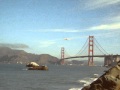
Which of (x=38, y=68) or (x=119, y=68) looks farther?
(x=38, y=68)

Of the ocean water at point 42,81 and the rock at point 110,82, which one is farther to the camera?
the ocean water at point 42,81

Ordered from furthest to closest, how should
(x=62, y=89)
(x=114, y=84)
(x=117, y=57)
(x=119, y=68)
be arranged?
(x=117, y=57), (x=62, y=89), (x=119, y=68), (x=114, y=84)

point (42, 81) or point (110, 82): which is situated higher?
point (110, 82)

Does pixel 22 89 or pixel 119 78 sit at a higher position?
pixel 119 78

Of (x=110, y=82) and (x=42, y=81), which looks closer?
(x=110, y=82)

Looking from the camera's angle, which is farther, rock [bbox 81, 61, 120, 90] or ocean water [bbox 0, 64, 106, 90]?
ocean water [bbox 0, 64, 106, 90]

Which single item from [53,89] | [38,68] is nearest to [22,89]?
[53,89]

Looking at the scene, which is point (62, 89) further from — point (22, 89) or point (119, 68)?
point (119, 68)

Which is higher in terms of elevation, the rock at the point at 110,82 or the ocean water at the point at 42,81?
the rock at the point at 110,82

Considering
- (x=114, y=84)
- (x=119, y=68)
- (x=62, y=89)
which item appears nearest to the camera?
(x=114, y=84)

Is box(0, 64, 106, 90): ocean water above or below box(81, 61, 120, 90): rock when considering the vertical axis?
below
